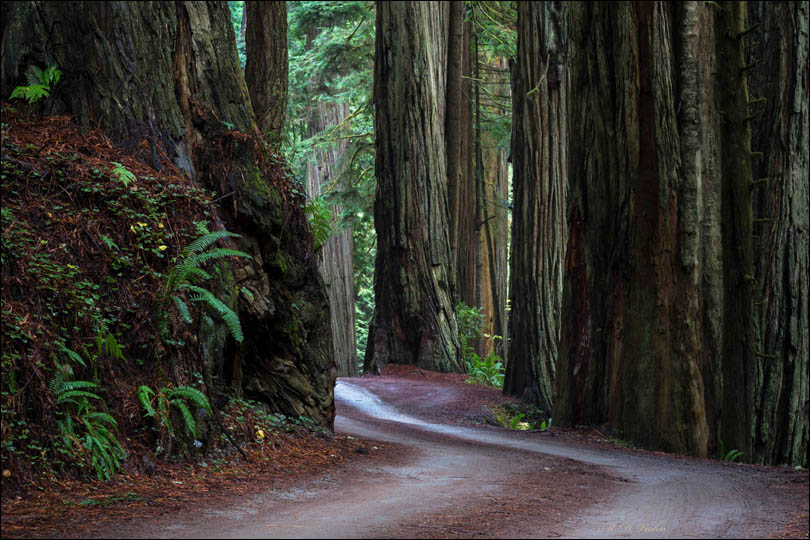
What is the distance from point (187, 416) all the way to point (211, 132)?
3194mm

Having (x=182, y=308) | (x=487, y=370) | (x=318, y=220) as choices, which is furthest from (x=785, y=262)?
(x=487, y=370)

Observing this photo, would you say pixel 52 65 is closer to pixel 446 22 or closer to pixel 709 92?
pixel 709 92

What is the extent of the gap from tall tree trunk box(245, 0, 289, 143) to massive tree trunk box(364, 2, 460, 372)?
711 centimetres

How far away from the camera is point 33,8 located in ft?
23.3

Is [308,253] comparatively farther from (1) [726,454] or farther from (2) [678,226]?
(1) [726,454]

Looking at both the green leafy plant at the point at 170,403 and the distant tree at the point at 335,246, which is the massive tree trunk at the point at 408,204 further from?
the green leafy plant at the point at 170,403

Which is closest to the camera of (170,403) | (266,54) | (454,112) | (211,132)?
(170,403)

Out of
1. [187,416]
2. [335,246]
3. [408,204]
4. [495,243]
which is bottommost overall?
[187,416]

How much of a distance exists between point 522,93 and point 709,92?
21.5ft

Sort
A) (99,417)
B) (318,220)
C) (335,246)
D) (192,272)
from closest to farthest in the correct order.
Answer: (99,417), (192,272), (318,220), (335,246)

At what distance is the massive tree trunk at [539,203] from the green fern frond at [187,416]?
910cm

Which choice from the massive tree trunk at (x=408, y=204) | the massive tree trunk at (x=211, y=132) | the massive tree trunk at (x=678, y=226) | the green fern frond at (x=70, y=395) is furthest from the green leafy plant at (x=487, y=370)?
the green fern frond at (x=70, y=395)

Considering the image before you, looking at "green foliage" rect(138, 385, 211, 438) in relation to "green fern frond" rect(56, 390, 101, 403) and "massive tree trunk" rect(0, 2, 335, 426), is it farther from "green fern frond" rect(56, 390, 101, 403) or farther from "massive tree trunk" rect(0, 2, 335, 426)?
"massive tree trunk" rect(0, 2, 335, 426)

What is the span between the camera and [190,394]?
5.63 metres
